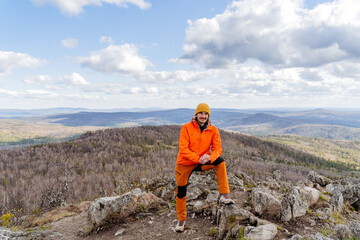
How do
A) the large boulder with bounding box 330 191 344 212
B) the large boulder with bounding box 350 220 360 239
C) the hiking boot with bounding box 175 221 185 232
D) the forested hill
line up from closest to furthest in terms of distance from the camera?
the large boulder with bounding box 350 220 360 239
the hiking boot with bounding box 175 221 185 232
the large boulder with bounding box 330 191 344 212
the forested hill

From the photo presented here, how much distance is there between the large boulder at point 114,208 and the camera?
9.43m

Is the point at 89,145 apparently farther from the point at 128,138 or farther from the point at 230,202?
the point at 230,202

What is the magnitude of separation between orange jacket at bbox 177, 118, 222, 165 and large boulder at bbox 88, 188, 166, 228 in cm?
453

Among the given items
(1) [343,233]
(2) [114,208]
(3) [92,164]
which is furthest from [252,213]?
(3) [92,164]


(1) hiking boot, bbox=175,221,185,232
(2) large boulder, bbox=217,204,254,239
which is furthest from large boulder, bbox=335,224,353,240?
(1) hiking boot, bbox=175,221,185,232

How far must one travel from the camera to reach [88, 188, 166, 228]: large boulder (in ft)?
30.9

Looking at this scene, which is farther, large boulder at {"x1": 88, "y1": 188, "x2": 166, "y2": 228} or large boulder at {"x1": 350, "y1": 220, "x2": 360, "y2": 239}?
large boulder at {"x1": 88, "y1": 188, "x2": 166, "y2": 228}

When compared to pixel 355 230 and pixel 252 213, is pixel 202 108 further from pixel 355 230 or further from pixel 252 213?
pixel 355 230

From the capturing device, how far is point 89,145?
109 meters

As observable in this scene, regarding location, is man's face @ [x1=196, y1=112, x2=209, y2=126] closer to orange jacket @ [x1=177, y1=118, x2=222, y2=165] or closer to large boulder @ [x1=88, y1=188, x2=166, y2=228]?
orange jacket @ [x1=177, y1=118, x2=222, y2=165]

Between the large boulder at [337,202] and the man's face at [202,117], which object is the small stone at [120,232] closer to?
the man's face at [202,117]

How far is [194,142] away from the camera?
289 inches

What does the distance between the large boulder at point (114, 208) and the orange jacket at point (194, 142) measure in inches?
178

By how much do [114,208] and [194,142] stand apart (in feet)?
19.1
